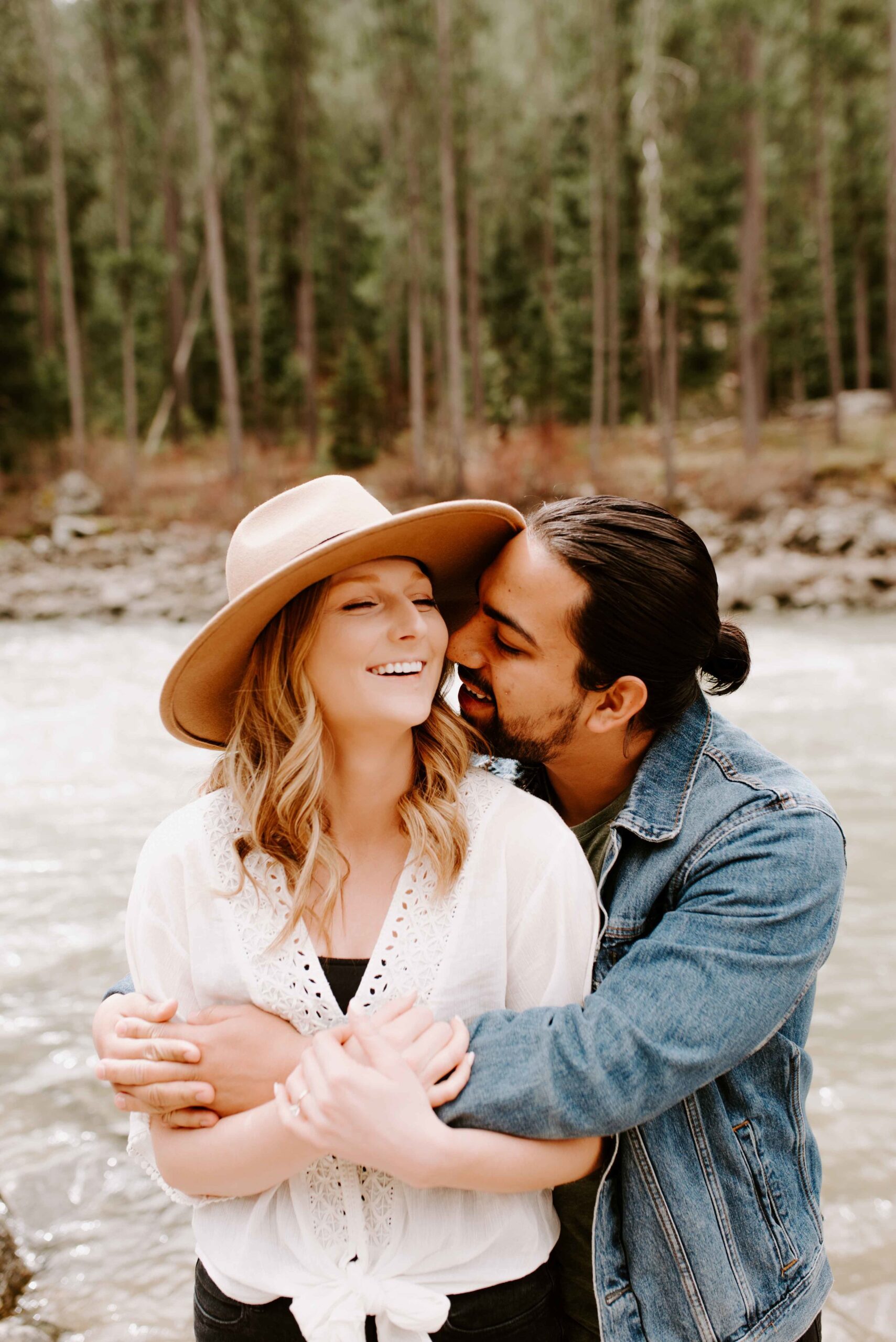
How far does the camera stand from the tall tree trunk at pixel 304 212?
24.2 meters

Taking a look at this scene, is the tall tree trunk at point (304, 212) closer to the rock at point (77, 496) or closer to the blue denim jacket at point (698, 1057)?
the rock at point (77, 496)

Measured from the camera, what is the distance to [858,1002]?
462 centimetres

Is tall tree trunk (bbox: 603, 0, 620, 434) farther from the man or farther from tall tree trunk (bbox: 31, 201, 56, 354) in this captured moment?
the man

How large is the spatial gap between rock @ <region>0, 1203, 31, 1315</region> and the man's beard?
200 centimetres

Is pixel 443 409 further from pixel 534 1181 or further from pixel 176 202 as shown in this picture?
pixel 534 1181

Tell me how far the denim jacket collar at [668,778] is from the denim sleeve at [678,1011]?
0.41ft

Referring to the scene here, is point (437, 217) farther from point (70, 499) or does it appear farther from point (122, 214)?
point (70, 499)

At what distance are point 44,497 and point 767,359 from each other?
769 inches

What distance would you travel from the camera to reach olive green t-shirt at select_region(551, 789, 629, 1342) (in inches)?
71.1

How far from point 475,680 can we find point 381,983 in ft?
2.43

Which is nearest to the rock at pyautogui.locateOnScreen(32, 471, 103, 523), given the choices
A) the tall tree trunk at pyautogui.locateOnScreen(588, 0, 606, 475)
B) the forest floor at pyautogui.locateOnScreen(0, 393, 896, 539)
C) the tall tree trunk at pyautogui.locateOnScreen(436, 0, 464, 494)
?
the forest floor at pyautogui.locateOnScreen(0, 393, 896, 539)

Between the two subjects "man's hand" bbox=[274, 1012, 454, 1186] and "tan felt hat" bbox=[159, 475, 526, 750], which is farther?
"tan felt hat" bbox=[159, 475, 526, 750]

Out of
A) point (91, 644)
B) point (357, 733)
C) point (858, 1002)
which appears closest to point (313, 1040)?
point (357, 733)

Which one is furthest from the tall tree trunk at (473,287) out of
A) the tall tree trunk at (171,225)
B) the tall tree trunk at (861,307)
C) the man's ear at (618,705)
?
the man's ear at (618,705)
